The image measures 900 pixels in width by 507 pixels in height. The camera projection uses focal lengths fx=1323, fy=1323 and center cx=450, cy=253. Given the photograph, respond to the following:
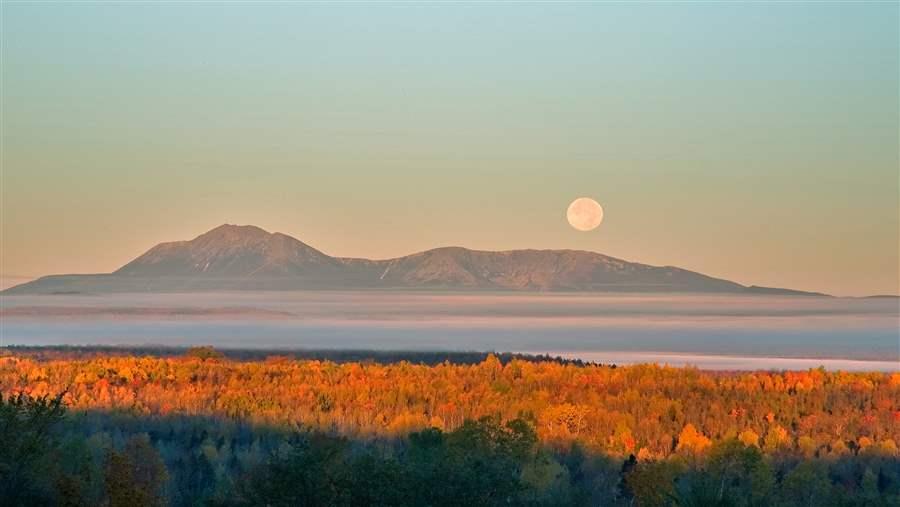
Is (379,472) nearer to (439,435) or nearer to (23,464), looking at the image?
(23,464)

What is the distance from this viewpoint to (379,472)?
26203mm

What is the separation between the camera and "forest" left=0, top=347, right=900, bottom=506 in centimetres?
2609

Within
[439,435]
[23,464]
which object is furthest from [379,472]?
[439,435]

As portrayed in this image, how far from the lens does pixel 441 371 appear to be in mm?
111625

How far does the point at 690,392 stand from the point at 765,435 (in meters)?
25.2

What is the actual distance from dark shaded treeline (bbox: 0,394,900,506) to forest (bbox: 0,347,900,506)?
0.06 meters

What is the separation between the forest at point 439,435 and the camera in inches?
1027

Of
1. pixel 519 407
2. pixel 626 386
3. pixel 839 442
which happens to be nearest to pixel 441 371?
pixel 626 386

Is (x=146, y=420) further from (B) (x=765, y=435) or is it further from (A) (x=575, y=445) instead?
(B) (x=765, y=435)

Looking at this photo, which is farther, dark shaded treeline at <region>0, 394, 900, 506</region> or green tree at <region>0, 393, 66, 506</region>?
dark shaded treeline at <region>0, 394, 900, 506</region>

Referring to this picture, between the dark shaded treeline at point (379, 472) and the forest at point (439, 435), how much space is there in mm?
61

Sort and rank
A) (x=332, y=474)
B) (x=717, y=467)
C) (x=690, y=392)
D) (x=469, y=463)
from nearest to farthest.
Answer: (x=332, y=474), (x=469, y=463), (x=717, y=467), (x=690, y=392)

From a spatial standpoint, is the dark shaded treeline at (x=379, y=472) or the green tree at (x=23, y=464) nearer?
the green tree at (x=23, y=464)

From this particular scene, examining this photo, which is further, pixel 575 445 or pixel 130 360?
pixel 130 360
